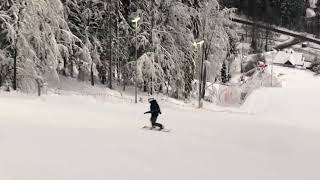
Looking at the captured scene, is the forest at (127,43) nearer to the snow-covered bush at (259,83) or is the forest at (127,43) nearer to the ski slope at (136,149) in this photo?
the snow-covered bush at (259,83)

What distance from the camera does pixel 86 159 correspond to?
600 inches

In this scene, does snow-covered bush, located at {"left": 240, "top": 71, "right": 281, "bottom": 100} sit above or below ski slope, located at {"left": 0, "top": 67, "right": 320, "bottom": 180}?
above

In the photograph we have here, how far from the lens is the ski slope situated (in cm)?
1427

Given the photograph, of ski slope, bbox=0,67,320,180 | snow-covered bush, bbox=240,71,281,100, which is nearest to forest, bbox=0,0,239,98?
snow-covered bush, bbox=240,71,281,100

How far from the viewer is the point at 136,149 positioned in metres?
17.3

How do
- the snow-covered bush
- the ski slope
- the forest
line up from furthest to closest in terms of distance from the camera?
the snow-covered bush → the forest → the ski slope

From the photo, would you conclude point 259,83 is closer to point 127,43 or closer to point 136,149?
point 127,43

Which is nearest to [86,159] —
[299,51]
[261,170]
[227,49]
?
[261,170]

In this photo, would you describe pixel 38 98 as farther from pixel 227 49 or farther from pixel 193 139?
pixel 227 49

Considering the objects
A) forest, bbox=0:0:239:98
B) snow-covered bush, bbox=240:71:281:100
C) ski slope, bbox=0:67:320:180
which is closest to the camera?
ski slope, bbox=0:67:320:180

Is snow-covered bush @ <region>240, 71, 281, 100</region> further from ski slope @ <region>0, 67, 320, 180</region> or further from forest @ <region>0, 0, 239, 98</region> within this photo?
ski slope @ <region>0, 67, 320, 180</region>

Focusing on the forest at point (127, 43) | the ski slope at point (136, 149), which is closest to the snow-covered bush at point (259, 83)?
the forest at point (127, 43)

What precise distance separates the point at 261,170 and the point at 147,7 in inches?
1346

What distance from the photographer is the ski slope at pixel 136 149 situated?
1427 centimetres
